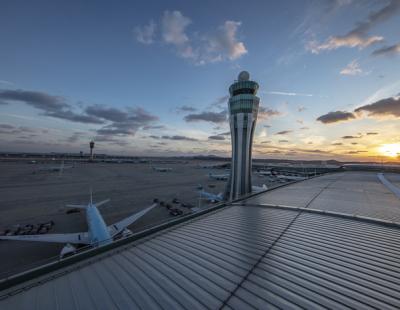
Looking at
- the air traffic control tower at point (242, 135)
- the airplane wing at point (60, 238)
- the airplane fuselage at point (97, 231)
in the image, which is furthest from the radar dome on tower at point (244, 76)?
the airplane wing at point (60, 238)

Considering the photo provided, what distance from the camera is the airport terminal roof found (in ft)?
21.2

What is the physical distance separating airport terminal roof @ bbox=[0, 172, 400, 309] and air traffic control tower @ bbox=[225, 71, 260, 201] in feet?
91.8

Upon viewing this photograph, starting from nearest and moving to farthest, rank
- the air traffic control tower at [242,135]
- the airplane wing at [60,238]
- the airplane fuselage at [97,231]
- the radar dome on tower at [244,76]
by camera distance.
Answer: the airplane wing at [60,238], the airplane fuselage at [97,231], the air traffic control tower at [242,135], the radar dome on tower at [244,76]

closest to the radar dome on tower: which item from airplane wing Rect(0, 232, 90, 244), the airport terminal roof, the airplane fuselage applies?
the airport terminal roof

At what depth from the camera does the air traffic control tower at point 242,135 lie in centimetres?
4072

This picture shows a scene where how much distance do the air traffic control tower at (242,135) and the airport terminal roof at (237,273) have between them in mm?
27993

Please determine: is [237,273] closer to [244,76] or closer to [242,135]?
[242,135]

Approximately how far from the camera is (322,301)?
619 cm

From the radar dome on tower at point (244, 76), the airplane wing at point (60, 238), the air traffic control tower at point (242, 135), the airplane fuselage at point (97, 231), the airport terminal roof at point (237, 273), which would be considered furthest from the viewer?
the radar dome on tower at point (244, 76)

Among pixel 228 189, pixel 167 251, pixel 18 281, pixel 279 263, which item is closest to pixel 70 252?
pixel 18 281

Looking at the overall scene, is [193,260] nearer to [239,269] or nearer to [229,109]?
[239,269]

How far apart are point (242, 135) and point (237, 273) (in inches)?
1382

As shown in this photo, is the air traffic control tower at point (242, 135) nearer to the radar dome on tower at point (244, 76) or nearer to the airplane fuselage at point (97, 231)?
the radar dome on tower at point (244, 76)

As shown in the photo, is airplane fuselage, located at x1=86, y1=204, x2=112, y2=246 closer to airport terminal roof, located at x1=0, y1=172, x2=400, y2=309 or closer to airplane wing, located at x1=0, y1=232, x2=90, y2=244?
airplane wing, located at x1=0, y1=232, x2=90, y2=244
